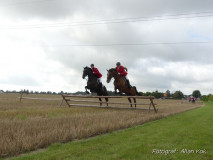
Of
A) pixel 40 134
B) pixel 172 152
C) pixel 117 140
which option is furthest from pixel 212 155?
pixel 40 134

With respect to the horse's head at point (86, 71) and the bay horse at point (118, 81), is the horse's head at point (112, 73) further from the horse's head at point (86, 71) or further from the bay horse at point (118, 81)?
the horse's head at point (86, 71)

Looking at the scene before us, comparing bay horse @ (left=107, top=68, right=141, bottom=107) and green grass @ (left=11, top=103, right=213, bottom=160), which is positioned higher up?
bay horse @ (left=107, top=68, right=141, bottom=107)

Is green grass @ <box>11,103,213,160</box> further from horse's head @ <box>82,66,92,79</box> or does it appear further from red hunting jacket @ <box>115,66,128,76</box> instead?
horse's head @ <box>82,66,92,79</box>

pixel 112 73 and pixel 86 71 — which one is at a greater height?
pixel 86 71

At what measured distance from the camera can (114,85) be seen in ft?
51.1

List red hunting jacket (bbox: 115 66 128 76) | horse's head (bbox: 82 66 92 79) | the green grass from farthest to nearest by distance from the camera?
horse's head (bbox: 82 66 92 79) → red hunting jacket (bbox: 115 66 128 76) → the green grass

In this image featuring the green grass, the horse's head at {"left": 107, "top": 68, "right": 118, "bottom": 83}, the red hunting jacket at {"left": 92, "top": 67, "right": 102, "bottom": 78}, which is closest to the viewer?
the green grass

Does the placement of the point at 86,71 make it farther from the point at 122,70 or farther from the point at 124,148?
the point at 124,148

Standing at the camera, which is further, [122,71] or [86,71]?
[86,71]

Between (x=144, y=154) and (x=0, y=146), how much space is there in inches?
104

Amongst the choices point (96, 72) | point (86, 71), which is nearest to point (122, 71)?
point (96, 72)

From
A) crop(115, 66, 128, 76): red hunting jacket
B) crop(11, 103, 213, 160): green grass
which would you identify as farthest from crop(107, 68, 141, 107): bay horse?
crop(11, 103, 213, 160): green grass

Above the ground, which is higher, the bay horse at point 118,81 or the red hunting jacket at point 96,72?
the red hunting jacket at point 96,72

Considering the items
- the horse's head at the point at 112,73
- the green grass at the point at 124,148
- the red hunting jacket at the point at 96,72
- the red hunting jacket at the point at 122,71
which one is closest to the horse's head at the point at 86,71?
the red hunting jacket at the point at 96,72
